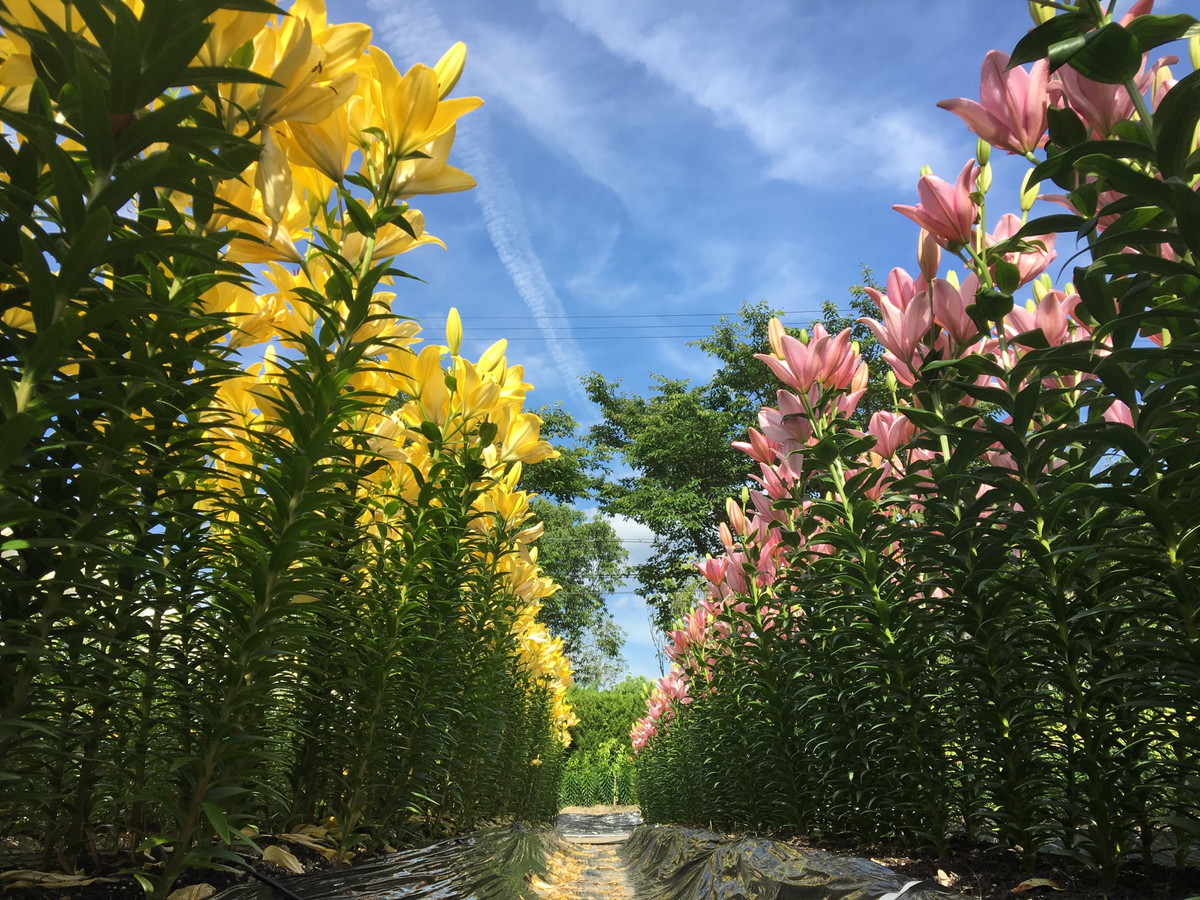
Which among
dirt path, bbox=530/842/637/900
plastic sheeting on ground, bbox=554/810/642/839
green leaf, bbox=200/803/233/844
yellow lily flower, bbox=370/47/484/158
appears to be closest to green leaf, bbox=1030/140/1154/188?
yellow lily flower, bbox=370/47/484/158

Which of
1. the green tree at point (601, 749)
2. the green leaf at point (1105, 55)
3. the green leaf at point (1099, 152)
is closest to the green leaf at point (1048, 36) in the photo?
the green leaf at point (1105, 55)

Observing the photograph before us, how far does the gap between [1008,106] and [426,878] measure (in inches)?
113

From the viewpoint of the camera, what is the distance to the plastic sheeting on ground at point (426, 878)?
5.49 ft

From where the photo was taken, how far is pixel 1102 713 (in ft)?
5.36

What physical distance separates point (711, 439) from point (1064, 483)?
2266 cm

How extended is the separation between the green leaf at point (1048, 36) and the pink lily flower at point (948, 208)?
62 cm

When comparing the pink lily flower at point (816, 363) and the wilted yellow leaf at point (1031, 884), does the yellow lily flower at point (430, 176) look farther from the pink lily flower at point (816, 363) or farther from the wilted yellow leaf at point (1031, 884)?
the wilted yellow leaf at point (1031, 884)

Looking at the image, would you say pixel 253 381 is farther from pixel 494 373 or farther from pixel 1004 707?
pixel 1004 707

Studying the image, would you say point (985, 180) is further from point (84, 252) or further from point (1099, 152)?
point (84, 252)

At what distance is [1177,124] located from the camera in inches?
41.7

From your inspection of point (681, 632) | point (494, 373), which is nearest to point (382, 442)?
point (494, 373)

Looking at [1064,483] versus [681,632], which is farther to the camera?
[681,632]

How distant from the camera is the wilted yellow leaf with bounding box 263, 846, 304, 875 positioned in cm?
183

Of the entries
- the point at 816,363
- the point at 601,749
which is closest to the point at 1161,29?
the point at 816,363
